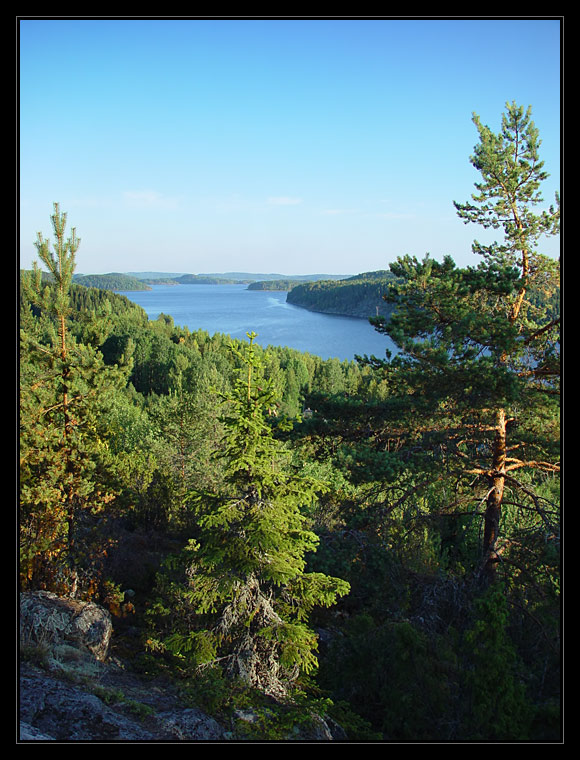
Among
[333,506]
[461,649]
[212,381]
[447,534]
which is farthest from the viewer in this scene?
[212,381]

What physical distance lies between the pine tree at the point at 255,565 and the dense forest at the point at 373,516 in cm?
4

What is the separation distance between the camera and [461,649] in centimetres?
540

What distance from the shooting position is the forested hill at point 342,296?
118m

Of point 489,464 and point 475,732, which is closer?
point 475,732

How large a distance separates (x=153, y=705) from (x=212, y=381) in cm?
3740

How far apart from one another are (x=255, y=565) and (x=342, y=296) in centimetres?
13706

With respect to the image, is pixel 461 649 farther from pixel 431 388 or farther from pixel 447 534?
pixel 447 534

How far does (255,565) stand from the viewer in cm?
721

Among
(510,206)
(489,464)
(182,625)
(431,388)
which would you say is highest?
(510,206)

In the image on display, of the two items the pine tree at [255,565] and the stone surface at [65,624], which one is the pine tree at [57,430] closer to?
the stone surface at [65,624]

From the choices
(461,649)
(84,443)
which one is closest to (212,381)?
(84,443)
